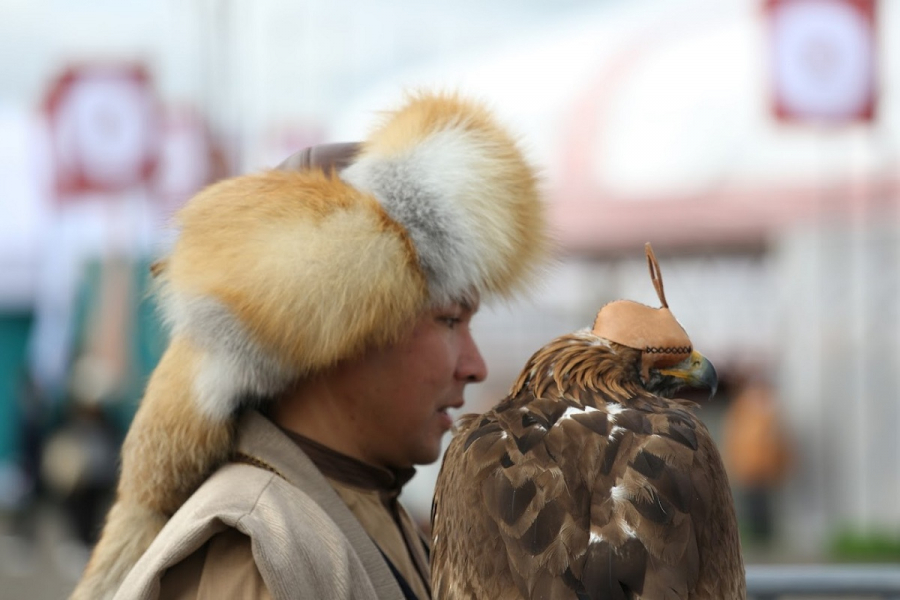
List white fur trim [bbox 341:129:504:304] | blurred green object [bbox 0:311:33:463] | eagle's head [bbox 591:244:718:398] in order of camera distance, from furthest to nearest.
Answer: blurred green object [bbox 0:311:33:463] < white fur trim [bbox 341:129:504:304] < eagle's head [bbox 591:244:718:398]

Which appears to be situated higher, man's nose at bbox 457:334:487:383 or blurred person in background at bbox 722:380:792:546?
man's nose at bbox 457:334:487:383

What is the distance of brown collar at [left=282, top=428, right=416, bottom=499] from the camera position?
208 centimetres

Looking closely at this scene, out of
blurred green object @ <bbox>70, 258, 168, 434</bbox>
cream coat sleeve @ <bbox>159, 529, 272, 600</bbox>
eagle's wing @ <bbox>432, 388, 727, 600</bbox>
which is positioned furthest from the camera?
blurred green object @ <bbox>70, 258, 168, 434</bbox>

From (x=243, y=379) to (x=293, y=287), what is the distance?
0.18 meters

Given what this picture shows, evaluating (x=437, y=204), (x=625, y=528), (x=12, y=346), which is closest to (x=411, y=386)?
(x=437, y=204)

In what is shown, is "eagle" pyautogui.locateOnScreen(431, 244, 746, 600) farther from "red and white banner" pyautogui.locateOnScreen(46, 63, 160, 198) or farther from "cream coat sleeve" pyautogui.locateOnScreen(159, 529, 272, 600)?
"red and white banner" pyautogui.locateOnScreen(46, 63, 160, 198)

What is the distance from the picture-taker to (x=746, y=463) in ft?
36.3

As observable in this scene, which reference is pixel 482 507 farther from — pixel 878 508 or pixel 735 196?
pixel 878 508

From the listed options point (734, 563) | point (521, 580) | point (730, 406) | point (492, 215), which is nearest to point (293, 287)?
point (492, 215)

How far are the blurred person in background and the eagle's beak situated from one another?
9.51 meters

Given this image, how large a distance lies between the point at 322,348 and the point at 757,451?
9713 mm

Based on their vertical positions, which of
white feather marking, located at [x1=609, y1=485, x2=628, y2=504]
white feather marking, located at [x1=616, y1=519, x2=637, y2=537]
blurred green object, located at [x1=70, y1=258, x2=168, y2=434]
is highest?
white feather marking, located at [x1=609, y1=485, x2=628, y2=504]

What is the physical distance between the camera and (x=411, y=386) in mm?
2086

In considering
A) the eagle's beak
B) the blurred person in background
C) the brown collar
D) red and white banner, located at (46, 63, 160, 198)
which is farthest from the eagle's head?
red and white banner, located at (46, 63, 160, 198)
